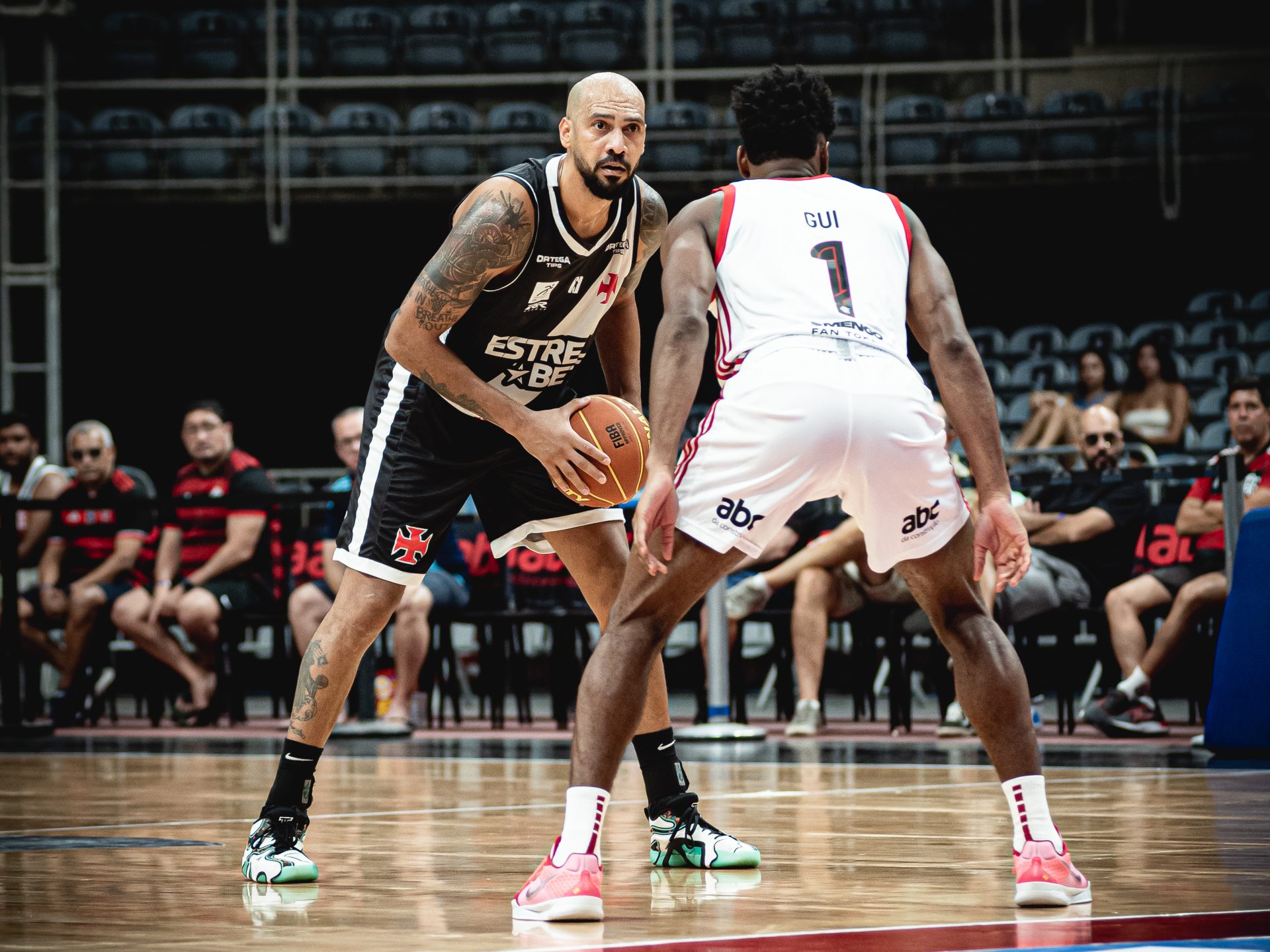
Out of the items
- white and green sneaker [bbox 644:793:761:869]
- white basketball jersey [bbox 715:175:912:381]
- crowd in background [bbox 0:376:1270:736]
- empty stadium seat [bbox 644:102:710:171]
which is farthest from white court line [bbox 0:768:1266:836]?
empty stadium seat [bbox 644:102:710:171]

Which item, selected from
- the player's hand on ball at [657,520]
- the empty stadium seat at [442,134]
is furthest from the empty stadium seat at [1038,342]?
the player's hand on ball at [657,520]

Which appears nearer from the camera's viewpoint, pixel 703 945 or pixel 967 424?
pixel 703 945

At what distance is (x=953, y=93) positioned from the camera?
16578 mm

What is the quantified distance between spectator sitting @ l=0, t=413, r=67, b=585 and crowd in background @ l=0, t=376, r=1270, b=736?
0.04ft

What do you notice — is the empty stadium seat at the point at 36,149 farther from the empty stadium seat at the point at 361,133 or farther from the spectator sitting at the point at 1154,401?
the spectator sitting at the point at 1154,401

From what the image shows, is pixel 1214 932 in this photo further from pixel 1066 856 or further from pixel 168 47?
pixel 168 47

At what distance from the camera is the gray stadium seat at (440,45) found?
16828 mm

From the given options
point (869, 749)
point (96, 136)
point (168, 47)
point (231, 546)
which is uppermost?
point (168, 47)

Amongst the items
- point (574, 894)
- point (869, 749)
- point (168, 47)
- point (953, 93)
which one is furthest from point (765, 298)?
point (168, 47)

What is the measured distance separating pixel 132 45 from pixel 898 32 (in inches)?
308

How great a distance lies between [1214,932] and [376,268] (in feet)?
45.5

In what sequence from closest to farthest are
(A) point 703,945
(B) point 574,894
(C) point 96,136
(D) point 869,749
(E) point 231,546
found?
(A) point 703,945
(B) point 574,894
(D) point 869,749
(E) point 231,546
(C) point 96,136

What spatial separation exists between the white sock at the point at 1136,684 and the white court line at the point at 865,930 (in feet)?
14.4

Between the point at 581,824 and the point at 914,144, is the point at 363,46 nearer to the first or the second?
the point at 914,144
